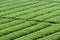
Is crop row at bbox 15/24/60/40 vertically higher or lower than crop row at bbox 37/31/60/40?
higher

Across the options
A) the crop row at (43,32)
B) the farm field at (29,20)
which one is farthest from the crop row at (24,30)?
the crop row at (43,32)

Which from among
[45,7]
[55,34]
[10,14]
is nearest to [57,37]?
[55,34]

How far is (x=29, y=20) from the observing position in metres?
12.0

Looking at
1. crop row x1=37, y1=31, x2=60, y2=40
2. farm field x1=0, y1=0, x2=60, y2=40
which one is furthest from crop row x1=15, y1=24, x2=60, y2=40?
crop row x1=37, y1=31, x2=60, y2=40

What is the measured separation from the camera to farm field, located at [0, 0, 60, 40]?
9719mm

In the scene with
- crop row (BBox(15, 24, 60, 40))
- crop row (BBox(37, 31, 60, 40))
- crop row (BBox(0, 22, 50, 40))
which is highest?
crop row (BBox(0, 22, 50, 40))

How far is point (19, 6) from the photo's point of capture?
611 inches

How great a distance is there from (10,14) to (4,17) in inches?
28.9

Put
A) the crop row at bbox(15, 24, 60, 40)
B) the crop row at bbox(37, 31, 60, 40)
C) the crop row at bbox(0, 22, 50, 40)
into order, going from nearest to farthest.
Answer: the crop row at bbox(37, 31, 60, 40) < the crop row at bbox(15, 24, 60, 40) < the crop row at bbox(0, 22, 50, 40)

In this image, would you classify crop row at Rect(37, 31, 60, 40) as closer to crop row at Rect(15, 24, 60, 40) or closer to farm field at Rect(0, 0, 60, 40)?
farm field at Rect(0, 0, 60, 40)

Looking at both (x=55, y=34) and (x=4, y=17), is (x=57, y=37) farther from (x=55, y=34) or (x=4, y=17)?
(x=4, y=17)

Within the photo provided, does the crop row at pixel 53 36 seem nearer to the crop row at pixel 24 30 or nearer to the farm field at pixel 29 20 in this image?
the farm field at pixel 29 20

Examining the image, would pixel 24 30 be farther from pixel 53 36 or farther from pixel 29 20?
pixel 29 20

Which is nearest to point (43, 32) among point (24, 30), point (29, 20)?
point (24, 30)
